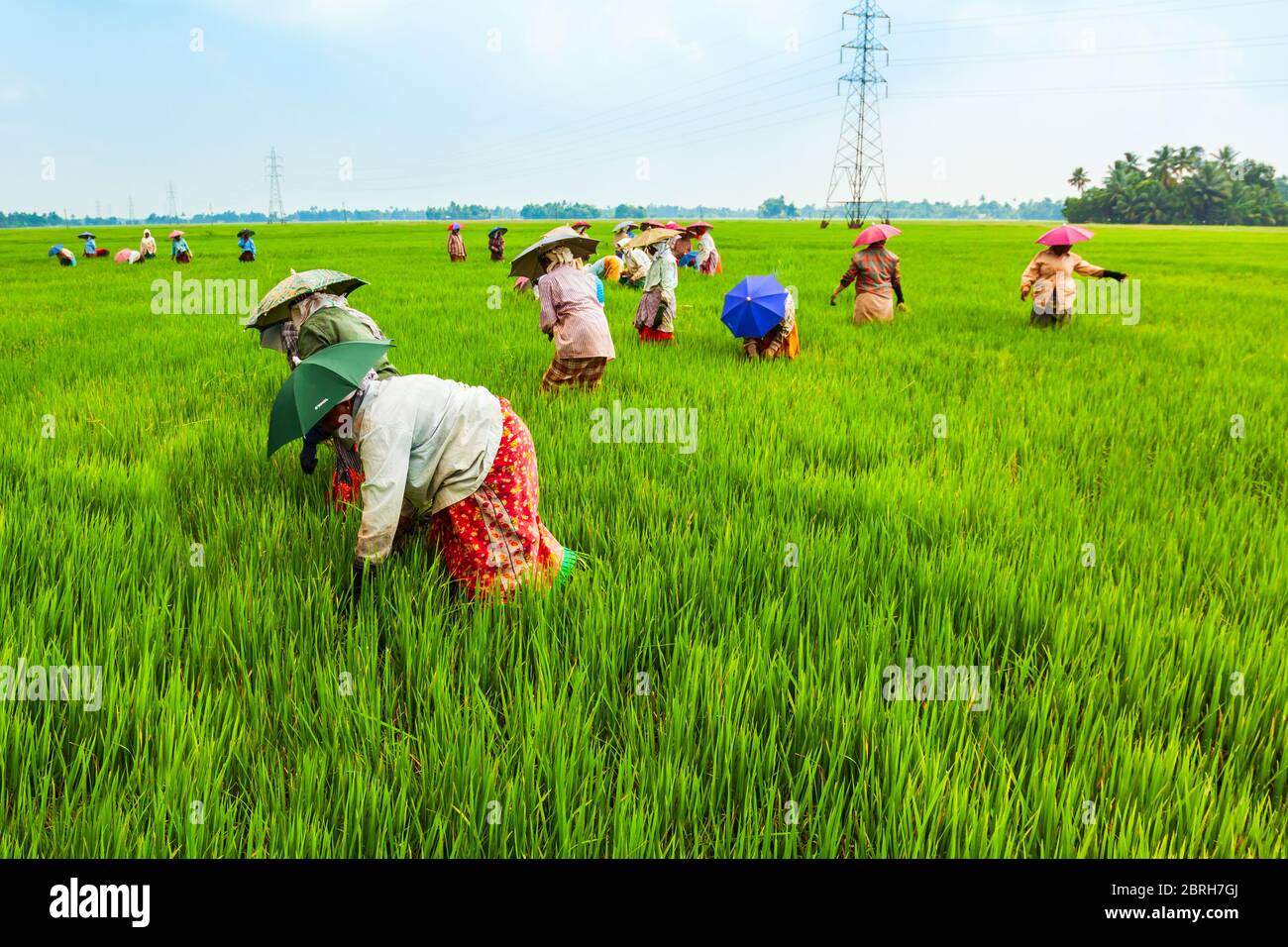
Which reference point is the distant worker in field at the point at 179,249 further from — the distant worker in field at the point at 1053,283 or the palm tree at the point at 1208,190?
the palm tree at the point at 1208,190

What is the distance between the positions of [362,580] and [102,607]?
2.56 feet

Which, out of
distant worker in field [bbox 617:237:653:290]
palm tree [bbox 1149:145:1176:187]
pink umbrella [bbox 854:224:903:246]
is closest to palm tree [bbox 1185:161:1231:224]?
palm tree [bbox 1149:145:1176:187]

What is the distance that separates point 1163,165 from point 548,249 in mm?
99919

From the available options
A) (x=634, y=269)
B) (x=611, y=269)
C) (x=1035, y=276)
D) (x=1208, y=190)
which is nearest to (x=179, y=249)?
(x=611, y=269)

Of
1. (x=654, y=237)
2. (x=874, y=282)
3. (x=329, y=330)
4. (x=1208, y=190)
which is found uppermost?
(x=1208, y=190)

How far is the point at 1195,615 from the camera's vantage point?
2096mm

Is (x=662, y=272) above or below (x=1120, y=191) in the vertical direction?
below

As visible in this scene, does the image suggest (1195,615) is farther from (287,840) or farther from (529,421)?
(529,421)

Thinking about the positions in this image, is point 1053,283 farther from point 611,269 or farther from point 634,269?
point 611,269

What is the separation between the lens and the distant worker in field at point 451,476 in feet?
6.33

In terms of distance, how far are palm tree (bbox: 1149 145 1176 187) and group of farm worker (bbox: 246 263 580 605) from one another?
3834 inches

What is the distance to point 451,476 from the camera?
86.7 inches

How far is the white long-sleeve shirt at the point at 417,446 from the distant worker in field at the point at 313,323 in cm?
18

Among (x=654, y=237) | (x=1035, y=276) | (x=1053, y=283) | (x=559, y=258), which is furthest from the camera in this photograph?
(x=1035, y=276)
